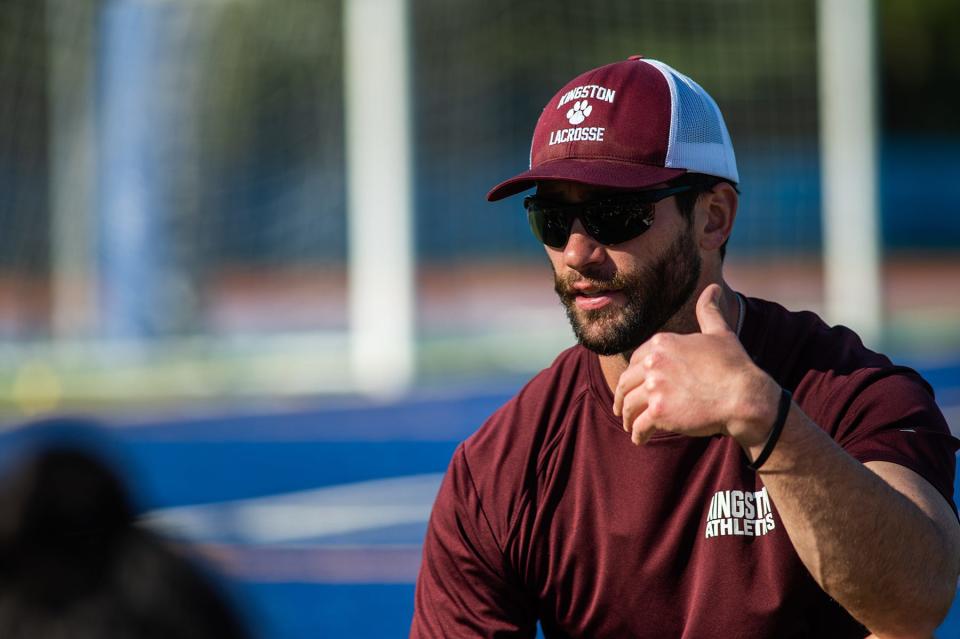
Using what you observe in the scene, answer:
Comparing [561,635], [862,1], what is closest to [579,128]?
[561,635]

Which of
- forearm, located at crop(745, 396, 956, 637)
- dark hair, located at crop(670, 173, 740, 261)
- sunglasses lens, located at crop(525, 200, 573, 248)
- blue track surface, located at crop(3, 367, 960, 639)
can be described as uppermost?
dark hair, located at crop(670, 173, 740, 261)

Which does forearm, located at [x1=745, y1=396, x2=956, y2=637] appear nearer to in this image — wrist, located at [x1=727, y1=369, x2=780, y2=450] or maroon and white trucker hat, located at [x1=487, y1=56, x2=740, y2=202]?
wrist, located at [x1=727, y1=369, x2=780, y2=450]

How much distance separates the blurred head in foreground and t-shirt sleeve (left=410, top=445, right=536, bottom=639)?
1.93 m

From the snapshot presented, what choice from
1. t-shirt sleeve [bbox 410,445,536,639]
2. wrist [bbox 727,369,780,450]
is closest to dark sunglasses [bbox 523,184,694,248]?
t-shirt sleeve [bbox 410,445,536,639]

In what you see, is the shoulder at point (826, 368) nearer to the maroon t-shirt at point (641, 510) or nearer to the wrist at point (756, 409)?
the maroon t-shirt at point (641, 510)

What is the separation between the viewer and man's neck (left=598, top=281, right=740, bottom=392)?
324 cm

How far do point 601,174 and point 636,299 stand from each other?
275 mm

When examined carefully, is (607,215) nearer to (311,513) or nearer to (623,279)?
(623,279)

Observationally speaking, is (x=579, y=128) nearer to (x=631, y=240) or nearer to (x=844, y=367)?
(x=631, y=240)

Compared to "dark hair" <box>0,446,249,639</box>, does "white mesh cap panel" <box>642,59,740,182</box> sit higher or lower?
higher

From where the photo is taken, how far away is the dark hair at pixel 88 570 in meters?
1.25

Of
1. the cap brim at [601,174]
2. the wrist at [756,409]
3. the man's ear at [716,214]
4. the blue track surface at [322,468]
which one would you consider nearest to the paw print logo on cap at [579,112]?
the cap brim at [601,174]

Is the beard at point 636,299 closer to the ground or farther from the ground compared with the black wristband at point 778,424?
farther from the ground

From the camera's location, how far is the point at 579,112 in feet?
10.7
